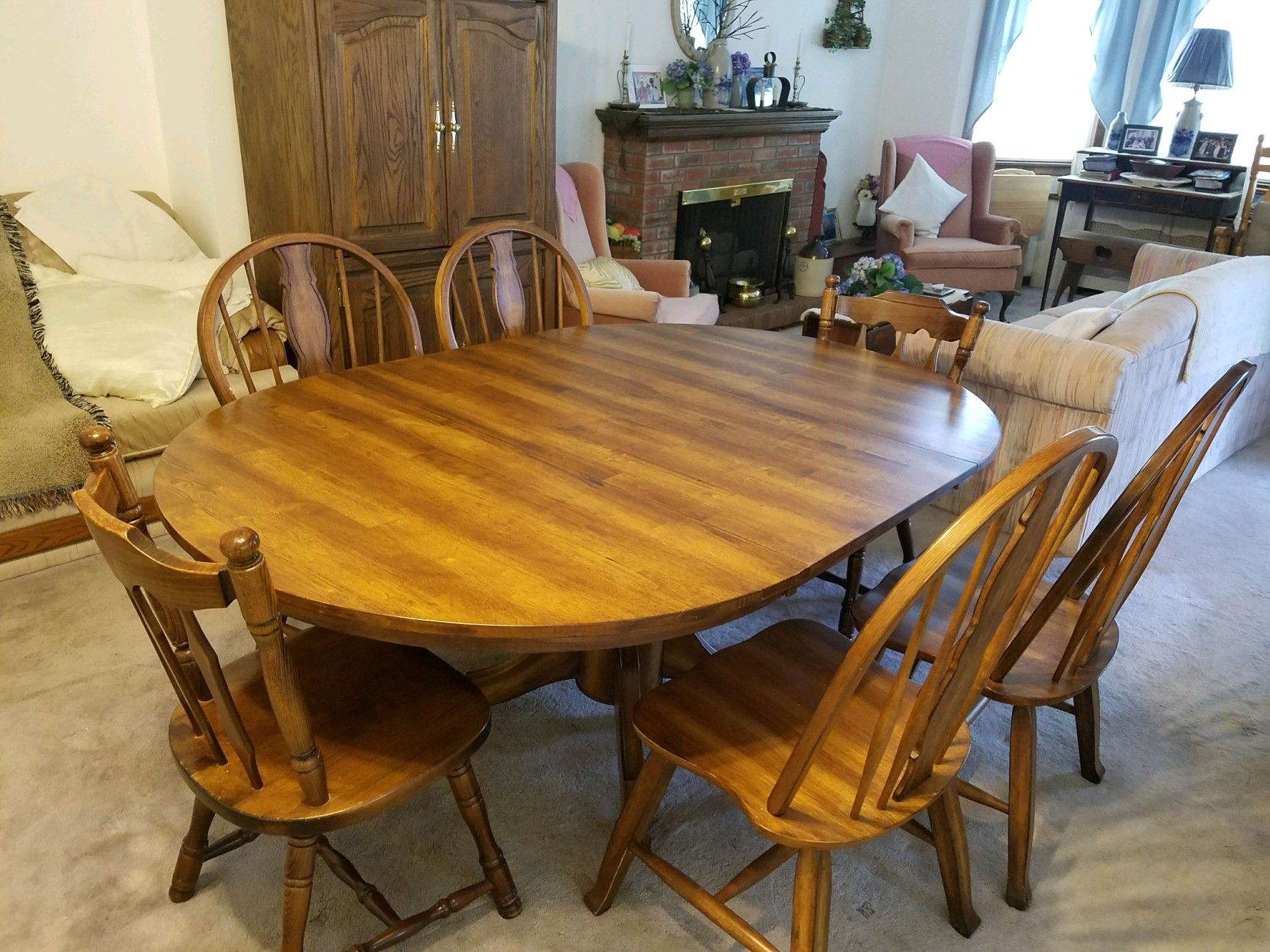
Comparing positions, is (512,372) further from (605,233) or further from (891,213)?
(891,213)

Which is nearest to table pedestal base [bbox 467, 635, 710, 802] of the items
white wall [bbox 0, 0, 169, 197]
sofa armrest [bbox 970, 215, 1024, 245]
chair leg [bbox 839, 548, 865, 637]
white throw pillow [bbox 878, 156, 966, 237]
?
chair leg [bbox 839, 548, 865, 637]

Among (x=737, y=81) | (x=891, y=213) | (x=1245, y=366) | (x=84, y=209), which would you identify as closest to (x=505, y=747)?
(x=1245, y=366)

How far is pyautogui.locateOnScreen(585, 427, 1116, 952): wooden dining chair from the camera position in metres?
1.07

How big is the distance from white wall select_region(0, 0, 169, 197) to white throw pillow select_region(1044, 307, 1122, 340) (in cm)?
313

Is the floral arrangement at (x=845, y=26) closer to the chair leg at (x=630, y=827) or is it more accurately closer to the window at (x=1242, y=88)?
the window at (x=1242, y=88)

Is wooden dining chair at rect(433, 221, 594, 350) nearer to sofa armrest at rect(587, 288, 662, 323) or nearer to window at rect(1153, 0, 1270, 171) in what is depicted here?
sofa armrest at rect(587, 288, 662, 323)

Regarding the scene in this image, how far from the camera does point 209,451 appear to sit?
5.07 ft

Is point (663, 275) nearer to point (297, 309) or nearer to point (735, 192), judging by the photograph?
point (735, 192)

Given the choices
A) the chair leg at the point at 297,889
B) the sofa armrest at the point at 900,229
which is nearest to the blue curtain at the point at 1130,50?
the sofa armrest at the point at 900,229

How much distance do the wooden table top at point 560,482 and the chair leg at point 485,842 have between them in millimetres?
368

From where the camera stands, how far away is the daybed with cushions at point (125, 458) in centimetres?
246

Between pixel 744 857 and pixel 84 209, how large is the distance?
291cm

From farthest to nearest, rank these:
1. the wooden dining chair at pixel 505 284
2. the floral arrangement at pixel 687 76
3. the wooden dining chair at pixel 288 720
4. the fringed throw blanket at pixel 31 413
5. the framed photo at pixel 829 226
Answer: the framed photo at pixel 829 226
the floral arrangement at pixel 687 76
the fringed throw blanket at pixel 31 413
the wooden dining chair at pixel 505 284
the wooden dining chair at pixel 288 720

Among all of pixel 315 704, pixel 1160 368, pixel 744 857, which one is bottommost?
pixel 744 857
